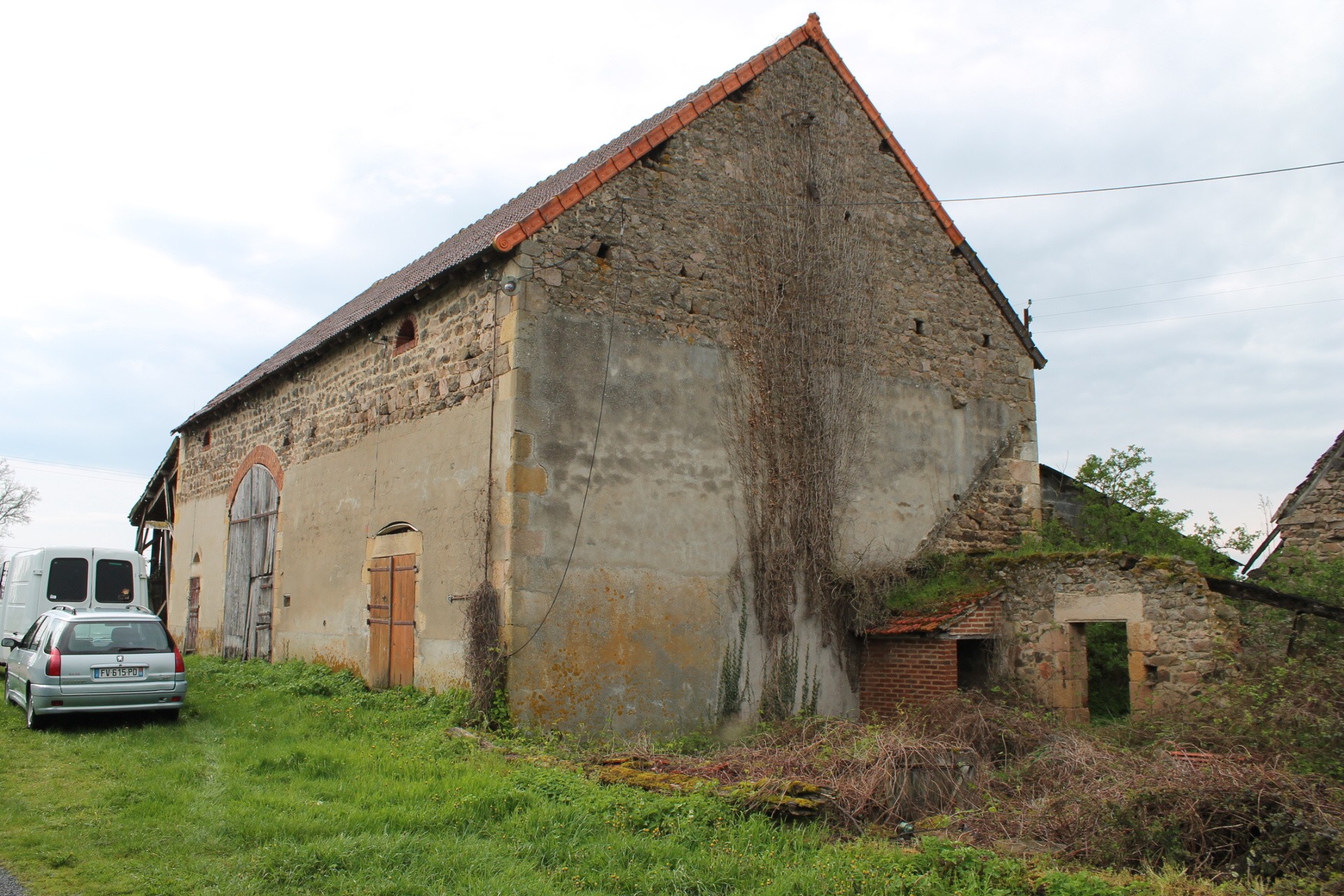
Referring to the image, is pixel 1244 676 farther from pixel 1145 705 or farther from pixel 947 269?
pixel 947 269

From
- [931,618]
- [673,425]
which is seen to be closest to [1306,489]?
[931,618]

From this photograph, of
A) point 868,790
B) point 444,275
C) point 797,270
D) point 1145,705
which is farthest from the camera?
point 797,270

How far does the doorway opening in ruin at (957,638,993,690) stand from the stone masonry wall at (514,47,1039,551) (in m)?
1.89

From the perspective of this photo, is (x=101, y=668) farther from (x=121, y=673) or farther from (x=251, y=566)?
(x=251, y=566)

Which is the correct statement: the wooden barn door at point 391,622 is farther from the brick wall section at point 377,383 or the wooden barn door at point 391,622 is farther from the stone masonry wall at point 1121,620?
the stone masonry wall at point 1121,620

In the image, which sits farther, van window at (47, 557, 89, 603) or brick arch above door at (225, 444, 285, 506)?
brick arch above door at (225, 444, 285, 506)

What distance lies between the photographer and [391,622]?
12.7 m

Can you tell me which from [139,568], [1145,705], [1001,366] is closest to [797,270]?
[1001,366]

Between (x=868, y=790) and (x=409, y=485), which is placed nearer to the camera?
(x=868, y=790)

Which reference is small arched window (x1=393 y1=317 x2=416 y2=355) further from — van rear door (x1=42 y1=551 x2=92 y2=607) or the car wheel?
van rear door (x1=42 y1=551 x2=92 y2=607)

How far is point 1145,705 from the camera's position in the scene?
424 inches

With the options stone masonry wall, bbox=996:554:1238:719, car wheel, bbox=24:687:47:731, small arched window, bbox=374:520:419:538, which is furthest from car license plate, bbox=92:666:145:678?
stone masonry wall, bbox=996:554:1238:719

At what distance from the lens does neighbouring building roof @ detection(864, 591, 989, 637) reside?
39.5ft

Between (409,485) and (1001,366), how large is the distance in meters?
9.00
